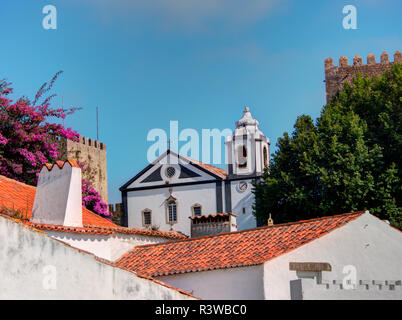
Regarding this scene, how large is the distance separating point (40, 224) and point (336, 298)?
6709 millimetres

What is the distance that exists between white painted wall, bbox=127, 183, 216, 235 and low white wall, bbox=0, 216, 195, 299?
33.2 metres

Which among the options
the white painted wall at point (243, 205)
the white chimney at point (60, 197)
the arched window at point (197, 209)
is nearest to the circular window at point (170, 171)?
the arched window at point (197, 209)

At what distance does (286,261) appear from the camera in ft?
59.6

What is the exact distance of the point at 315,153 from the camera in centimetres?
3338

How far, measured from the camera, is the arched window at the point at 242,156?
45562 millimetres

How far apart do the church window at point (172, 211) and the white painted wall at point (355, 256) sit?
2722 centimetres

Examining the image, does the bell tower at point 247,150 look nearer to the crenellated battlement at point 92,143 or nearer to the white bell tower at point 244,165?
the white bell tower at point 244,165

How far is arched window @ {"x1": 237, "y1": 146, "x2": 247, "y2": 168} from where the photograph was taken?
149 ft

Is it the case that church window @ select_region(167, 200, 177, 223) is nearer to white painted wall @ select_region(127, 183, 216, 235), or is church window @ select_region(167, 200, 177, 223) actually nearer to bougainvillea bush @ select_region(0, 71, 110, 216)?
white painted wall @ select_region(127, 183, 216, 235)

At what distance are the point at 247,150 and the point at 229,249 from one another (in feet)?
86.3

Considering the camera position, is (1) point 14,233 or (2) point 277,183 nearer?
(1) point 14,233

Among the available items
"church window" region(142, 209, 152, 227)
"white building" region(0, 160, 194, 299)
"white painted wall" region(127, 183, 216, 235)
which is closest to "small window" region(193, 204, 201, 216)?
"white painted wall" region(127, 183, 216, 235)
